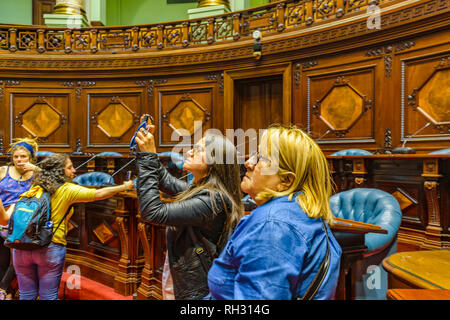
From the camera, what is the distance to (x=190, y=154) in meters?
1.35

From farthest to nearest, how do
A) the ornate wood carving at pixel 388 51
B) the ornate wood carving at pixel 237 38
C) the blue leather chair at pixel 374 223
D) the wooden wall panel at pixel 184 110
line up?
the wooden wall panel at pixel 184 110
the ornate wood carving at pixel 388 51
the ornate wood carving at pixel 237 38
the blue leather chair at pixel 374 223

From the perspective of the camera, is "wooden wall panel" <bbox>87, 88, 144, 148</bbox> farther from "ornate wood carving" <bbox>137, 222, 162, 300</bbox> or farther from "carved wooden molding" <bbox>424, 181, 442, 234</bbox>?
"carved wooden molding" <bbox>424, 181, 442, 234</bbox>

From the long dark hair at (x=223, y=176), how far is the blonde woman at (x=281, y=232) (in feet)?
0.93

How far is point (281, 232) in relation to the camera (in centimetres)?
75

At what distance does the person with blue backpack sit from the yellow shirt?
23.4 inches

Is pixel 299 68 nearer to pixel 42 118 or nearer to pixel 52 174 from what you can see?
pixel 52 174

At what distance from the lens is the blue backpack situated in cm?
179

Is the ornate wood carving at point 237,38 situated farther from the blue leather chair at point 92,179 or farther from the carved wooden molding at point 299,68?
the blue leather chair at point 92,179

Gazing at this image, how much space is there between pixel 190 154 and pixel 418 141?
4.05 metres

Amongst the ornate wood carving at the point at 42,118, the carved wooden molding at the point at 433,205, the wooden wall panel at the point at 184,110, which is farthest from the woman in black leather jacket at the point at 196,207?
the ornate wood carving at the point at 42,118

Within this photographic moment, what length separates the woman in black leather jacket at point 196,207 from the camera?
3.77ft

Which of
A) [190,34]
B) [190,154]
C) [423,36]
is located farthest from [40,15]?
[190,154]
